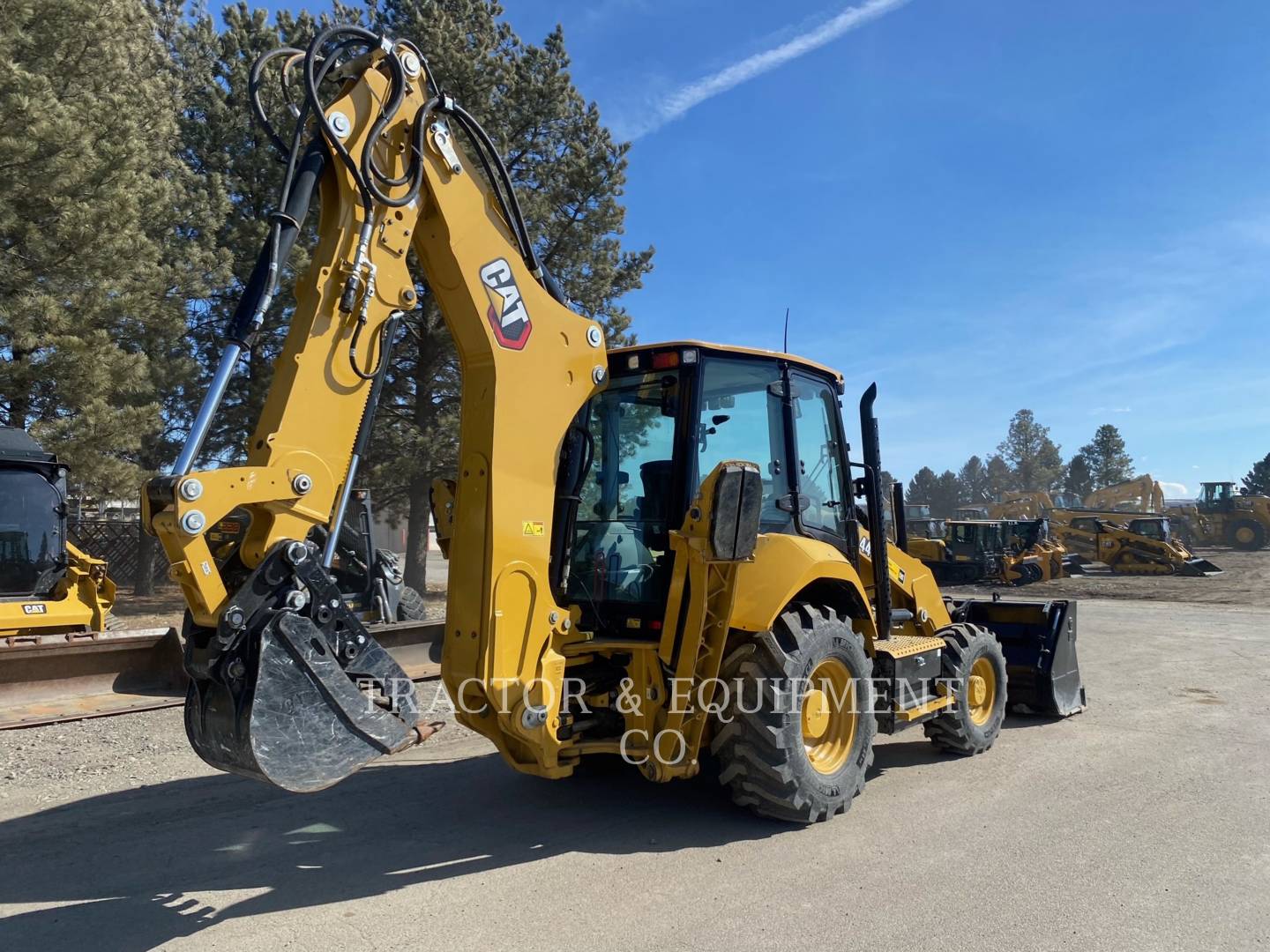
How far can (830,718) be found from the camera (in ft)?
17.7

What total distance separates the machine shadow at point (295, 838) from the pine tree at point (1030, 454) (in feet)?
336

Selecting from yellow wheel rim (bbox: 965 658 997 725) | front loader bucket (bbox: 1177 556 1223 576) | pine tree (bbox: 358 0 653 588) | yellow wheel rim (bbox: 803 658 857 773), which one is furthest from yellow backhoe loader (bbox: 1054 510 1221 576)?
yellow wheel rim (bbox: 803 658 857 773)

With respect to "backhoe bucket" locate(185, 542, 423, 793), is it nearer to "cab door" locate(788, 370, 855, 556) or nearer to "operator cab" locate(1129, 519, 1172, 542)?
"cab door" locate(788, 370, 855, 556)

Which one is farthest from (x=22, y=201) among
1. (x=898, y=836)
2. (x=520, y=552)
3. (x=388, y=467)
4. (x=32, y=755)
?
(x=898, y=836)

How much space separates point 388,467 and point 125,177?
662 centimetres

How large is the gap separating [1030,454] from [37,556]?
104769mm

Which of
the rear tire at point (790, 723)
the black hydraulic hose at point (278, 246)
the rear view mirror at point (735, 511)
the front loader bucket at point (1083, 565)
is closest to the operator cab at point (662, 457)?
the rear view mirror at point (735, 511)

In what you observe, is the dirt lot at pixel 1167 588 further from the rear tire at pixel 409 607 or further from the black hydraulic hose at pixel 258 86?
the black hydraulic hose at pixel 258 86

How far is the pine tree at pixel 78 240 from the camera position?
1216 cm

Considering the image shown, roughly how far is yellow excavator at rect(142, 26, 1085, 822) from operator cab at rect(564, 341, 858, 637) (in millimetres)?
16

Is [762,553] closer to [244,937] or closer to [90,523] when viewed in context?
[244,937]

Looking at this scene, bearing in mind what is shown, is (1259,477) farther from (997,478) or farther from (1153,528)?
(1153,528)

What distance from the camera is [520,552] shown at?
172 inches

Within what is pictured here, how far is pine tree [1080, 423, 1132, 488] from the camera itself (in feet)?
276
